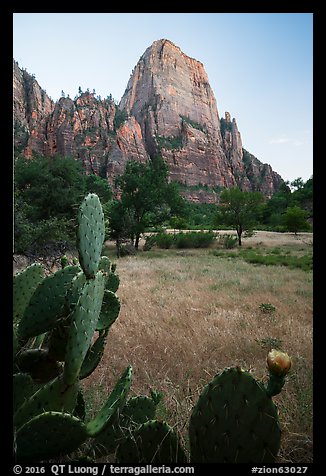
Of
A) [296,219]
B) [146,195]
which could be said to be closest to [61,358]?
[146,195]

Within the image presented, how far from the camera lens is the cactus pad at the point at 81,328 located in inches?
47.3

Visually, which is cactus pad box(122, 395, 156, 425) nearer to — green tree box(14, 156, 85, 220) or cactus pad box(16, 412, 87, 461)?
cactus pad box(16, 412, 87, 461)

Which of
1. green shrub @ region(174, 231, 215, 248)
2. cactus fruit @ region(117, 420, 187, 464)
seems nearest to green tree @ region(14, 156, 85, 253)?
green shrub @ region(174, 231, 215, 248)

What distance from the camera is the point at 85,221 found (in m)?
1.33

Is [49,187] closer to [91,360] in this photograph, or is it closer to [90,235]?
[91,360]

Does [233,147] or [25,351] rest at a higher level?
[233,147]

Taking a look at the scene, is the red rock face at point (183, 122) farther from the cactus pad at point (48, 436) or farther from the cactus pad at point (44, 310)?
the cactus pad at point (48, 436)

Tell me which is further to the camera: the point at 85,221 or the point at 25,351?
the point at 25,351

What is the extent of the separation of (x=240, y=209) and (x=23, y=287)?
28.8 m

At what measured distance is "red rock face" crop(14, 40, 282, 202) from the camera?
77.6 m
